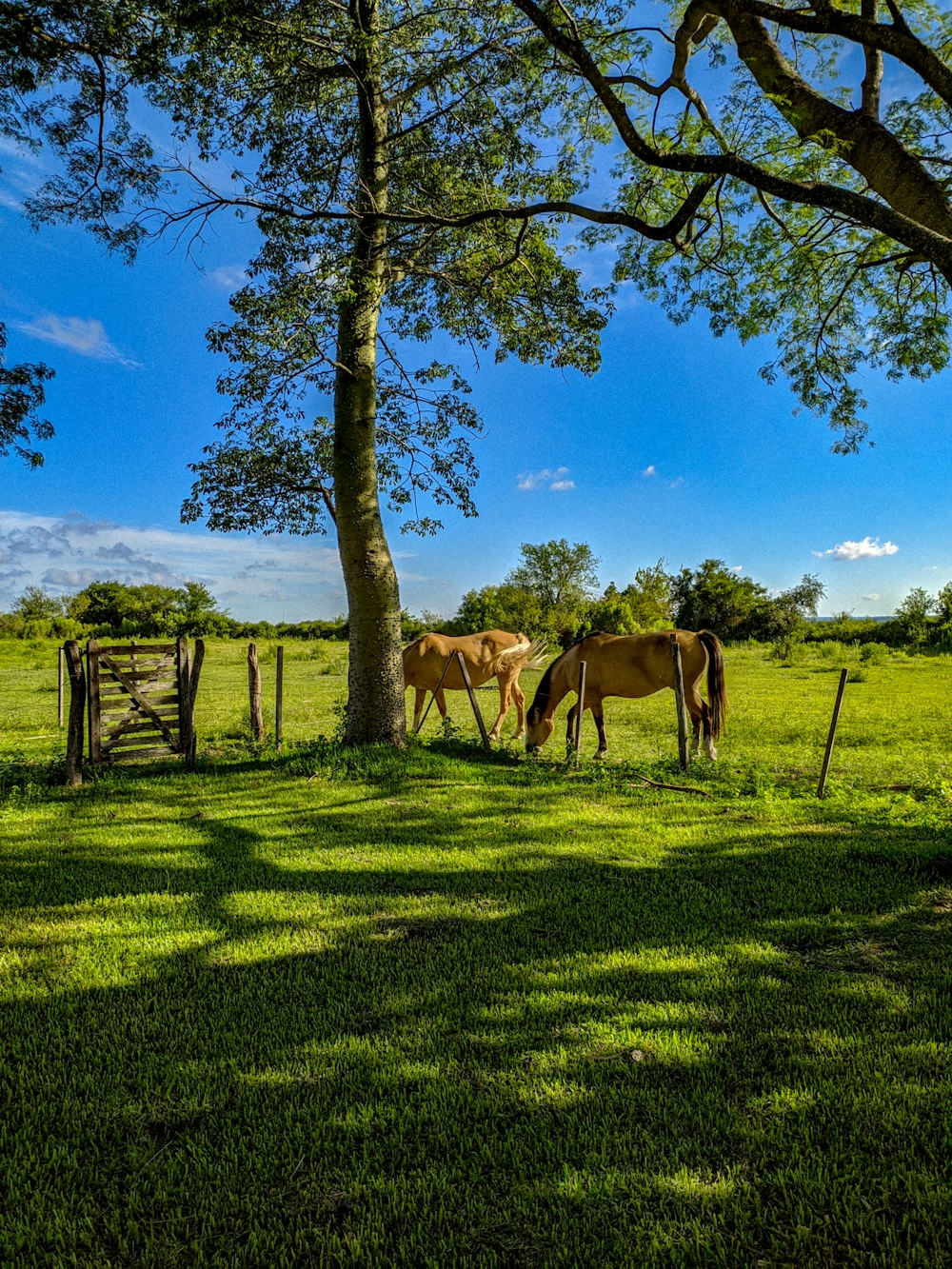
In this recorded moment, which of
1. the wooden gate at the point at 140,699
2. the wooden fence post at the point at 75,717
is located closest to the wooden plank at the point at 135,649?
the wooden gate at the point at 140,699

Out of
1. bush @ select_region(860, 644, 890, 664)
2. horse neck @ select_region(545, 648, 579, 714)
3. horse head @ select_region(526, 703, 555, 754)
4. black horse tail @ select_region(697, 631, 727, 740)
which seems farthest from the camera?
bush @ select_region(860, 644, 890, 664)

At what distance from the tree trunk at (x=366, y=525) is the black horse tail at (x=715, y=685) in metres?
5.07

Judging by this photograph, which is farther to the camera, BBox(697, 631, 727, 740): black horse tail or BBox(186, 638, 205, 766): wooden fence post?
BBox(697, 631, 727, 740): black horse tail

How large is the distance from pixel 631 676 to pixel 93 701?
8518 millimetres

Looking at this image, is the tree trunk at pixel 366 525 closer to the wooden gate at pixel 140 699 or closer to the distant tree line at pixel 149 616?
the wooden gate at pixel 140 699

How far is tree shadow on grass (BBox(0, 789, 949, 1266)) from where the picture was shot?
2.18 meters

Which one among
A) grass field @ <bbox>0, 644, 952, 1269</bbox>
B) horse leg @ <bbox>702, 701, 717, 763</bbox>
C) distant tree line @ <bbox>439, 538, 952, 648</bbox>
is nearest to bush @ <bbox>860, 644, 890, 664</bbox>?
distant tree line @ <bbox>439, 538, 952, 648</bbox>

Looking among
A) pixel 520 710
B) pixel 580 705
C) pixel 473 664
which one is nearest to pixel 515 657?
pixel 473 664

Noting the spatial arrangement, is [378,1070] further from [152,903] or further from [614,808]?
[614,808]

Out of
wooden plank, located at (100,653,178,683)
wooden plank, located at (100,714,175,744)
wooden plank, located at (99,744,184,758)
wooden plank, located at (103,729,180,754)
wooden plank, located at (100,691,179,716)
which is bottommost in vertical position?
wooden plank, located at (99,744,184,758)

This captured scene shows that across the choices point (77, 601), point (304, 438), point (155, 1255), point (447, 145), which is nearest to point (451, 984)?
point (155, 1255)

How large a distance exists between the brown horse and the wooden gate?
220 inches

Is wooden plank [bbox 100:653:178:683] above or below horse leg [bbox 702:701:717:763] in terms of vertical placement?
above

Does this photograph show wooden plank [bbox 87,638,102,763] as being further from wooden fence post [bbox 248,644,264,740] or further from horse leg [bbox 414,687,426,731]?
horse leg [bbox 414,687,426,731]
